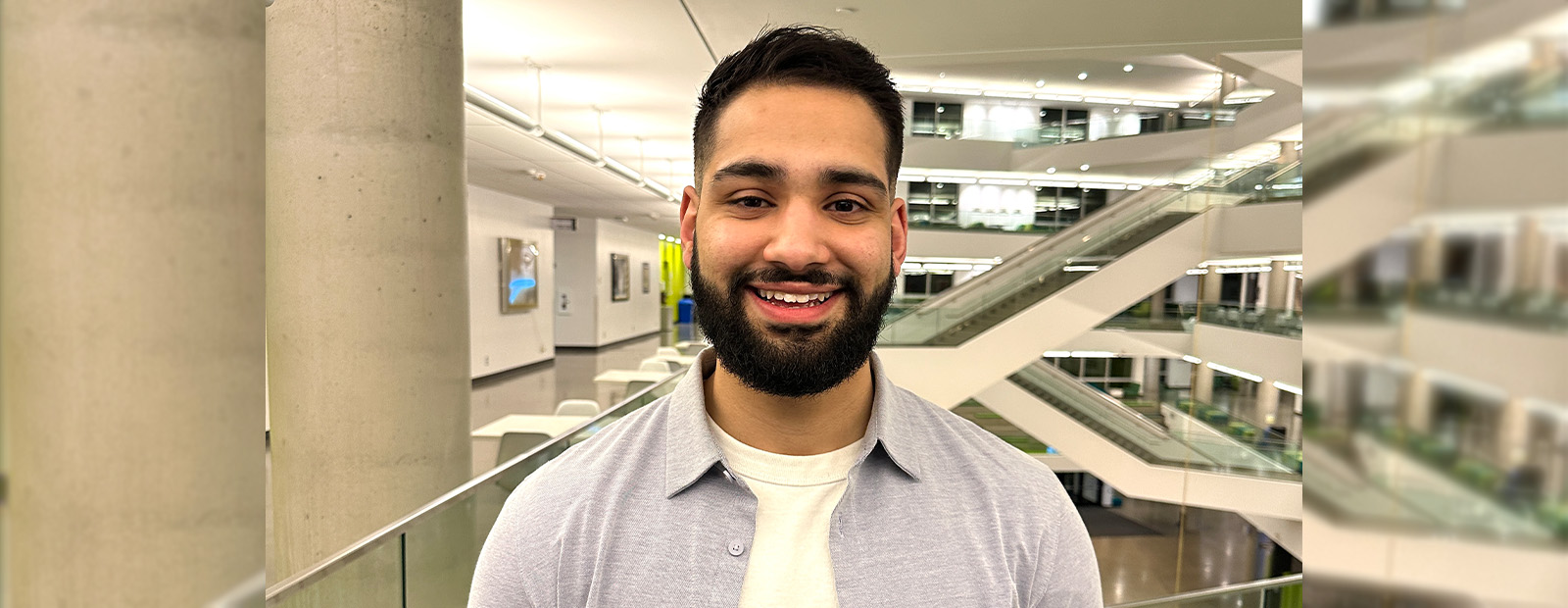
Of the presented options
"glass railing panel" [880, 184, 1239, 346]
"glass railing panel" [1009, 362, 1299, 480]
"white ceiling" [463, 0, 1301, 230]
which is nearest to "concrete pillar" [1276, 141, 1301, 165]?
"white ceiling" [463, 0, 1301, 230]

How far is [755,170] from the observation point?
1262 millimetres

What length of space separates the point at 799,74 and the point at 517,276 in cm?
1605

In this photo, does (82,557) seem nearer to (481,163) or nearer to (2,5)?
(2,5)

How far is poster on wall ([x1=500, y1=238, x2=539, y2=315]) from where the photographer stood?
15859 millimetres

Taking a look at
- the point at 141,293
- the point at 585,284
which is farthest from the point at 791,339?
the point at 585,284

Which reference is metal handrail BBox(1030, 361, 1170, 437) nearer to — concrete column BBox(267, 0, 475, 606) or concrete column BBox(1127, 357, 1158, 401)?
concrete column BBox(1127, 357, 1158, 401)

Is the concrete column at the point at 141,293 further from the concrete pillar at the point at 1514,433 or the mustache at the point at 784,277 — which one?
the concrete pillar at the point at 1514,433

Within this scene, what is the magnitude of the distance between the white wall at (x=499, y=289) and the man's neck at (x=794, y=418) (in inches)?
524

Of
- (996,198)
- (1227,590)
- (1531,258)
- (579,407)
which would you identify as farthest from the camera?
(996,198)

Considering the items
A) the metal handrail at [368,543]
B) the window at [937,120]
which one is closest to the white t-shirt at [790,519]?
the metal handrail at [368,543]

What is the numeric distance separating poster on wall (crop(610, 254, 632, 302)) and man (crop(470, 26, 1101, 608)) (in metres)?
22.4

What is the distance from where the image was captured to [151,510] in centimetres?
173

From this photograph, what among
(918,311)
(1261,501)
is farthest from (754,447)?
(1261,501)

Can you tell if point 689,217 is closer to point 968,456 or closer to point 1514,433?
point 968,456
